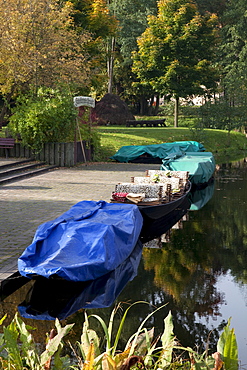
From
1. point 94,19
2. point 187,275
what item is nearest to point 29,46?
point 94,19

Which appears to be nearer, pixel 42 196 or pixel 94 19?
pixel 42 196

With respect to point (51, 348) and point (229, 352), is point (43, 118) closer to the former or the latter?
point (51, 348)

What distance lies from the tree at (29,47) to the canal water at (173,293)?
52.5 feet

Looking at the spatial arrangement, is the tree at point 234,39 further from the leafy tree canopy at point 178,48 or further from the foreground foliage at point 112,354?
the foreground foliage at point 112,354

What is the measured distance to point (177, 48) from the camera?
44688 millimetres

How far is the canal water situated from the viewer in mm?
6461

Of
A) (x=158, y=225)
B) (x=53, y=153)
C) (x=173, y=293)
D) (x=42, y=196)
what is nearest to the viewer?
Result: (x=173, y=293)

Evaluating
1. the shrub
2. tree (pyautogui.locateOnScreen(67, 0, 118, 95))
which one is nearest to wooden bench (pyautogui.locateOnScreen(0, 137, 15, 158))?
the shrub

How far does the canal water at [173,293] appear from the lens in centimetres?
646

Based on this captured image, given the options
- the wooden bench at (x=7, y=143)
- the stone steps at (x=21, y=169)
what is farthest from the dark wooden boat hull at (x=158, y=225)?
the wooden bench at (x=7, y=143)

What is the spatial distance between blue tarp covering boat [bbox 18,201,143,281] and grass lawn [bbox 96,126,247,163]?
1866 cm

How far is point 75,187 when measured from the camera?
17.8 metres

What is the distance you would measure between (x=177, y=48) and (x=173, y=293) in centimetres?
3952

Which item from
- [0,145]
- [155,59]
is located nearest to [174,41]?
[155,59]
